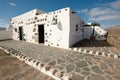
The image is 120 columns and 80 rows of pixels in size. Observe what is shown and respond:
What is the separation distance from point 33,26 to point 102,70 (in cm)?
861

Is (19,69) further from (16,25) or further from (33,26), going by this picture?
(16,25)

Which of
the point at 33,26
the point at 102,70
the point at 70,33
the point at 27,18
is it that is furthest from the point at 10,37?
the point at 102,70

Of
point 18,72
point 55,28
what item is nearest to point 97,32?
point 55,28

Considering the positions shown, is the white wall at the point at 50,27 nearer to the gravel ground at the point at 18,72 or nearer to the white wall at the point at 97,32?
the gravel ground at the point at 18,72

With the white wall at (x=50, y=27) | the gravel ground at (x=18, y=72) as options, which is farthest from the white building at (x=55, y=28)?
the gravel ground at (x=18, y=72)

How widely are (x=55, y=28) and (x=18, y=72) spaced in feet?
15.9

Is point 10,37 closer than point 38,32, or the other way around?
point 38,32

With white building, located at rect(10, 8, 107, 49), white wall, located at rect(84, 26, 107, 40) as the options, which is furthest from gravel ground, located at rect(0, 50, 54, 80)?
white wall, located at rect(84, 26, 107, 40)

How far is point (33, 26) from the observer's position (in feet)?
32.8

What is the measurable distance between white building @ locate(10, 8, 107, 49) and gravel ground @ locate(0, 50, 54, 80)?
3770mm

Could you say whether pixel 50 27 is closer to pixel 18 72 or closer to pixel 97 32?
pixel 18 72

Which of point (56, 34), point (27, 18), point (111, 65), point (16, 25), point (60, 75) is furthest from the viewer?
point (16, 25)

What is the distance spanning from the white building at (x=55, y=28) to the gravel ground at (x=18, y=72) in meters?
3.77

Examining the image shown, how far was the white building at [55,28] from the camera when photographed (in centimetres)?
702
